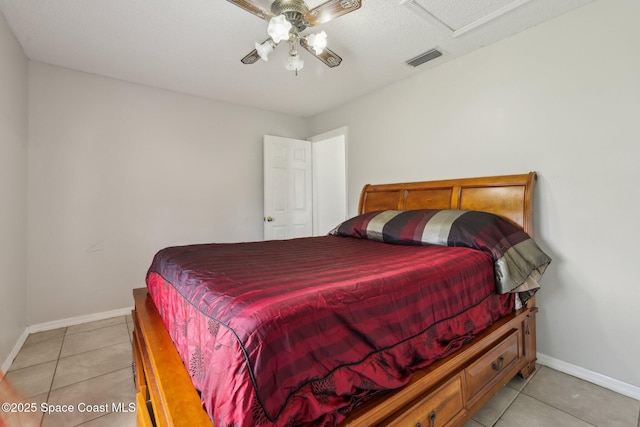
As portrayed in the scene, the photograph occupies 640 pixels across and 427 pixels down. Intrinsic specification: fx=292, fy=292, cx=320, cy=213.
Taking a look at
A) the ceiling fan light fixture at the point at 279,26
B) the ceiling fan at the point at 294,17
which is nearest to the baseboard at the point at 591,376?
the ceiling fan at the point at 294,17

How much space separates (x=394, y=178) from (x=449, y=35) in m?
1.37

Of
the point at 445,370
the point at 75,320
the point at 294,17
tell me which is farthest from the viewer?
the point at 75,320

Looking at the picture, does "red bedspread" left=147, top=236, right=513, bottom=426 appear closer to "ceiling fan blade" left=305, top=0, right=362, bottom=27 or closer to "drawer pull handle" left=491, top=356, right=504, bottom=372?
"drawer pull handle" left=491, top=356, right=504, bottom=372

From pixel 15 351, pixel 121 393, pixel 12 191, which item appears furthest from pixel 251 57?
pixel 15 351

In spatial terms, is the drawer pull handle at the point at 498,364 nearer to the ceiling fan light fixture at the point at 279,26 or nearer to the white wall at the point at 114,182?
the ceiling fan light fixture at the point at 279,26

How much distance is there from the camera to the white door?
155 inches

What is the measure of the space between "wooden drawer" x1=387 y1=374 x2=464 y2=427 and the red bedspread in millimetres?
125

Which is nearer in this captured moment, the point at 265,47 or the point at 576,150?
the point at 265,47

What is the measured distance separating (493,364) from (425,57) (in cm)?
245

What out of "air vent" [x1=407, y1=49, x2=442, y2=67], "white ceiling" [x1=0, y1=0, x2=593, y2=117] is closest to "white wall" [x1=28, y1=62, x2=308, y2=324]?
"white ceiling" [x1=0, y1=0, x2=593, y2=117]

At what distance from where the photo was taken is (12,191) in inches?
89.7

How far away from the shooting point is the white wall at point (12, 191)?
208 centimetres

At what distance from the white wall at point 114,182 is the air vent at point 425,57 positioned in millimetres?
2239

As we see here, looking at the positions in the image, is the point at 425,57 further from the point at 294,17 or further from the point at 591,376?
the point at 591,376
